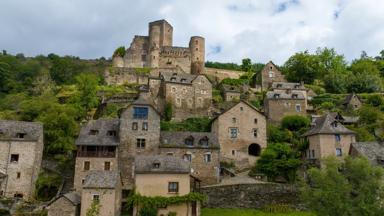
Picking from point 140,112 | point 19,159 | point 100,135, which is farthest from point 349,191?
point 19,159

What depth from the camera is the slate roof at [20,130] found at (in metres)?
46.1

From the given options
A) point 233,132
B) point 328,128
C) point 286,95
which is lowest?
point 233,132

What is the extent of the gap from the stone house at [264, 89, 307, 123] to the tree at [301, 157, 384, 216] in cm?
3339

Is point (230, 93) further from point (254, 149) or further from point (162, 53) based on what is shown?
point (162, 53)

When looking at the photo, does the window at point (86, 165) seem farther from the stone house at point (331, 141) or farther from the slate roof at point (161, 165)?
the stone house at point (331, 141)

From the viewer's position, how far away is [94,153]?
46.4 metres

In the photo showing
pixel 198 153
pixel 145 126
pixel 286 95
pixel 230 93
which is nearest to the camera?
pixel 198 153

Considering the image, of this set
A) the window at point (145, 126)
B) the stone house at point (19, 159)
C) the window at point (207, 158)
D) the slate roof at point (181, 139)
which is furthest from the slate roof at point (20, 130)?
the window at point (207, 158)

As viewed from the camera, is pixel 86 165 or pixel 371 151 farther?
pixel 371 151

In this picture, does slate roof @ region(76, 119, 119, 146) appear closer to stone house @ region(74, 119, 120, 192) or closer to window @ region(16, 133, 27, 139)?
stone house @ region(74, 119, 120, 192)

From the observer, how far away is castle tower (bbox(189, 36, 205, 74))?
10012 cm

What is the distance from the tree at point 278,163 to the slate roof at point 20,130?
28090 mm

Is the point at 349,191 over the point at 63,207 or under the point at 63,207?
over

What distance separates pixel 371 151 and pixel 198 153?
21383 millimetres
